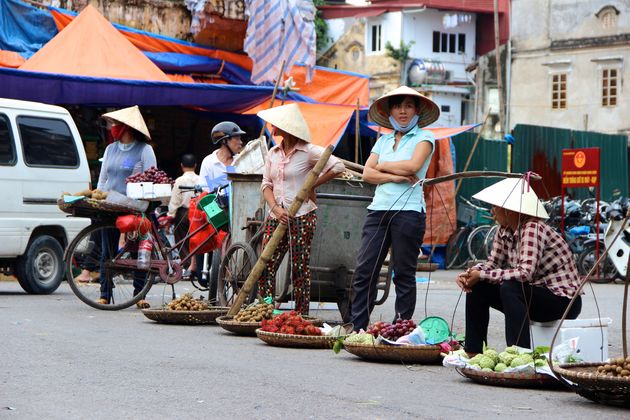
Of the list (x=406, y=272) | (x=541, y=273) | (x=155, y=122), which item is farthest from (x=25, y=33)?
(x=541, y=273)

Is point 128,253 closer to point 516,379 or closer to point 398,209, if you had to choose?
point 398,209

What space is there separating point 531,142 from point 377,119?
16.7 m

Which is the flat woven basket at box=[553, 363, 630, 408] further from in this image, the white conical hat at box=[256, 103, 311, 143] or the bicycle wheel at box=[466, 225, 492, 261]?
the bicycle wheel at box=[466, 225, 492, 261]

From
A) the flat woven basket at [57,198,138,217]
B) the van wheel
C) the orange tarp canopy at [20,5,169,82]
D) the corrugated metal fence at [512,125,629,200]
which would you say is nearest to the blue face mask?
the flat woven basket at [57,198,138,217]

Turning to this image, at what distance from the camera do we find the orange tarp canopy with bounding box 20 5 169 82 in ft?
53.7

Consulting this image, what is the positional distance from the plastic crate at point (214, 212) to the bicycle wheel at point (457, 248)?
11440mm

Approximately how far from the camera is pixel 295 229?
9.31 meters

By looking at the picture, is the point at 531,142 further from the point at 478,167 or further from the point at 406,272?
the point at 406,272

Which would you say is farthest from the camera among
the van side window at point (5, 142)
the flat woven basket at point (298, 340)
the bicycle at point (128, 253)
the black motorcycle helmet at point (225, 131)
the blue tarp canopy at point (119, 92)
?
the blue tarp canopy at point (119, 92)

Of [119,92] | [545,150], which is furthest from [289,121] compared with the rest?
[545,150]

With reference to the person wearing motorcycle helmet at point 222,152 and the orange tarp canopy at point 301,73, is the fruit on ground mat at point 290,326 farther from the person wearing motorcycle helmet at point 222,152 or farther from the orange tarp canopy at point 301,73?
the orange tarp canopy at point 301,73

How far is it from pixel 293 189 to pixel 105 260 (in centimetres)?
245

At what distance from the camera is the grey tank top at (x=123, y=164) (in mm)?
11336

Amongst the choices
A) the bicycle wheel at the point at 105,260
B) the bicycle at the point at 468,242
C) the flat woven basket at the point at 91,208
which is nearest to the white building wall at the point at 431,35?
the bicycle at the point at 468,242
